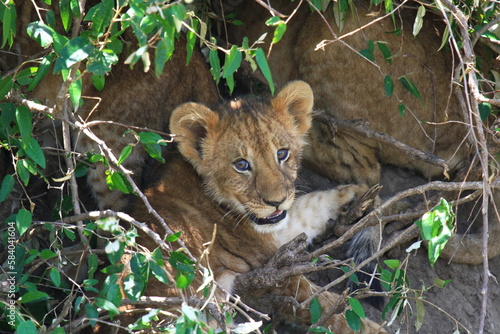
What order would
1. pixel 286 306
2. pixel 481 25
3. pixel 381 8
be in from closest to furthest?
pixel 286 306 → pixel 481 25 → pixel 381 8

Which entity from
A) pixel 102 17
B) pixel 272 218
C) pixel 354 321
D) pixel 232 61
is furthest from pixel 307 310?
pixel 102 17

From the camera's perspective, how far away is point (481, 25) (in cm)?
435

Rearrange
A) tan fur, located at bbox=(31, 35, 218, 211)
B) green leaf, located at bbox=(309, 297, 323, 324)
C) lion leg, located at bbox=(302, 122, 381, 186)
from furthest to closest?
1. lion leg, located at bbox=(302, 122, 381, 186)
2. tan fur, located at bbox=(31, 35, 218, 211)
3. green leaf, located at bbox=(309, 297, 323, 324)

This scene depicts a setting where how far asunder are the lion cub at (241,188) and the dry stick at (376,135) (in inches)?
11.6

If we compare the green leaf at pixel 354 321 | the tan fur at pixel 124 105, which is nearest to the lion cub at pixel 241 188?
the tan fur at pixel 124 105

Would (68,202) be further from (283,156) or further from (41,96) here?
(283,156)

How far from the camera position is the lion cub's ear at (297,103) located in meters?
4.36

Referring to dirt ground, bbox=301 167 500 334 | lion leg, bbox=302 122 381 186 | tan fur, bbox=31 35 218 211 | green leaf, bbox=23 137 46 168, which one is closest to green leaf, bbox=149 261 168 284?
green leaf, bbox=23 137 46 168

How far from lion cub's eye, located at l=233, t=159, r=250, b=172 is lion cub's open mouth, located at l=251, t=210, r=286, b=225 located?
0.32 meters

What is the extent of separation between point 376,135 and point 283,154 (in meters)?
0.71

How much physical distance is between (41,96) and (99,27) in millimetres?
1782

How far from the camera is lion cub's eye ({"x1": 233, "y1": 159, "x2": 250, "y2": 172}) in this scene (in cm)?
417

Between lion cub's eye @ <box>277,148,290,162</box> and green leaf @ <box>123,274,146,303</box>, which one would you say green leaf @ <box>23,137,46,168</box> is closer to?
green leaf @ <box>123,274,146,303</box>

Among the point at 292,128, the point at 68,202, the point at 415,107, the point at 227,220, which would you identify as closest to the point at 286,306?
the point at 227,220
